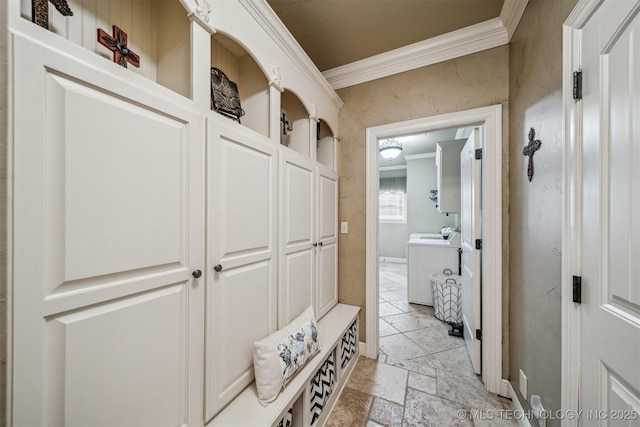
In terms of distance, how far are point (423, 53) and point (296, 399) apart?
103 inches

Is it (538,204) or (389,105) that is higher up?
(389,105)

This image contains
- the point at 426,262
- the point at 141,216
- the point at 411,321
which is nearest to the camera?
the point at 141,216

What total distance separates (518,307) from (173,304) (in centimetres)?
201

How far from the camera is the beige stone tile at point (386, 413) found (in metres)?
1.54

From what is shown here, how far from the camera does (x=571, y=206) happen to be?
98 centimetres

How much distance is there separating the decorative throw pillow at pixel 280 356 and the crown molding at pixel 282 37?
169cm

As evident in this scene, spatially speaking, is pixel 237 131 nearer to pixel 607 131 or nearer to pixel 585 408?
pixel 607 131

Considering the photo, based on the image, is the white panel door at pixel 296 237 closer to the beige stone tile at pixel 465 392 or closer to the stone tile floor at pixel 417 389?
the stone tile floor at pixel 417 389

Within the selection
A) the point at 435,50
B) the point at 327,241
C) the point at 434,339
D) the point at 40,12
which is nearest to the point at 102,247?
the point at 40,12

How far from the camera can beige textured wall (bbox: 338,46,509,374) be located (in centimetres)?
185

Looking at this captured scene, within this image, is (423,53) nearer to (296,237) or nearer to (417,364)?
(296,237)

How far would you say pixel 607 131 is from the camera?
2.69 ft

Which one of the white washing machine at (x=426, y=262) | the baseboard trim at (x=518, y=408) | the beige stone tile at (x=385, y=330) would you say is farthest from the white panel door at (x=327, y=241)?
the white washing machine at (x=426, y=262)

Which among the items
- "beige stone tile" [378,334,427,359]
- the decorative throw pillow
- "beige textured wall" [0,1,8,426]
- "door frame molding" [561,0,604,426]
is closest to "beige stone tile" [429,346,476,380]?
"beige stone tile" [378,334,427,359]
